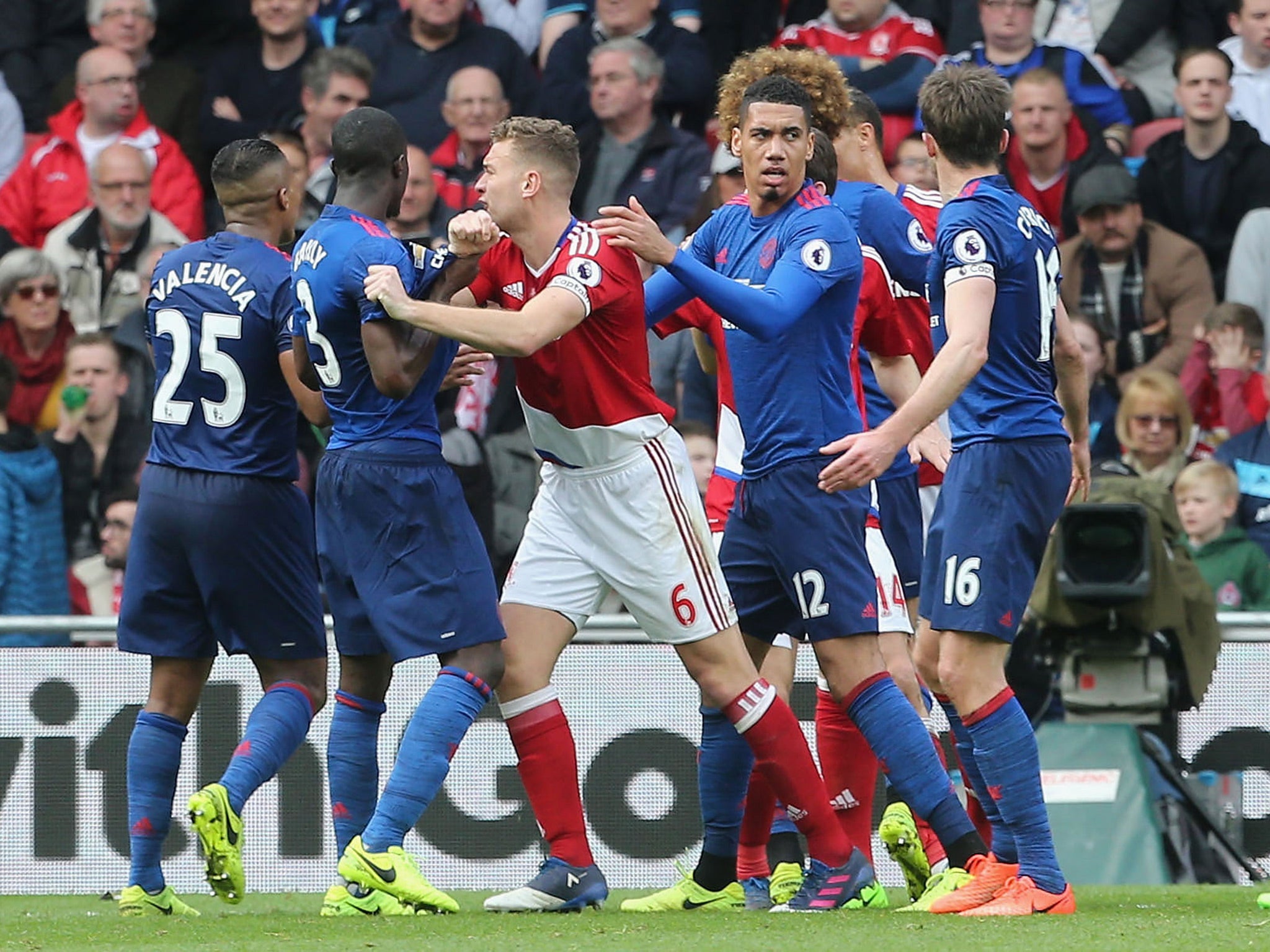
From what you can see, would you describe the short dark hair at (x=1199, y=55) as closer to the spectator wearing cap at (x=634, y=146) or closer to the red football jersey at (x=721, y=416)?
the spectator wearing cap at (x=634, y=146)

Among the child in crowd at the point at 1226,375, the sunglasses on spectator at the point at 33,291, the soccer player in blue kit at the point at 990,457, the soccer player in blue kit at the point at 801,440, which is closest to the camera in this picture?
the soccer player in blue kit at the point at 990,457

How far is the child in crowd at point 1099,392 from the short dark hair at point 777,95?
3.97 metres

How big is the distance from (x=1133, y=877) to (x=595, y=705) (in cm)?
217

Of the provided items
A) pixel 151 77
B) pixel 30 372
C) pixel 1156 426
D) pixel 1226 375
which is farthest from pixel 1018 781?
pixel 151 77

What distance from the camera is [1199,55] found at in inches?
421

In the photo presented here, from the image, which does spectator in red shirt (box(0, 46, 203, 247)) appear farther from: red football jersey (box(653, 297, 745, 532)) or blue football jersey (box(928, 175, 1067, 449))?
blue football jersey (box(928, 175, 1067, 449))

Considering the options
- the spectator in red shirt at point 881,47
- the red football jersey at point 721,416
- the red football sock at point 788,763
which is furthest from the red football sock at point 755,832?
the spectator in red shirt at point 881,47

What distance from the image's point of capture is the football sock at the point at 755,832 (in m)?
6.67

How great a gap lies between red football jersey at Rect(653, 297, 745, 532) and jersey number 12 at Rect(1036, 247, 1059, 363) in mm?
1011

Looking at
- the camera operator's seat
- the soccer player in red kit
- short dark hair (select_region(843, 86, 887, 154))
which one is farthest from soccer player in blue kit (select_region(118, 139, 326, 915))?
the camera operator's seat

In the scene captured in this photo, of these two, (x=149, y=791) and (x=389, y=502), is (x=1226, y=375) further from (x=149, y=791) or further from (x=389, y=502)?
(x=149, y=791)

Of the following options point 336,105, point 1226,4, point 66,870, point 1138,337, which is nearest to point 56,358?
point 336,105

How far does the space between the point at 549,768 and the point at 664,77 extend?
6.03 meters

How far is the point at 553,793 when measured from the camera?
6219mm
